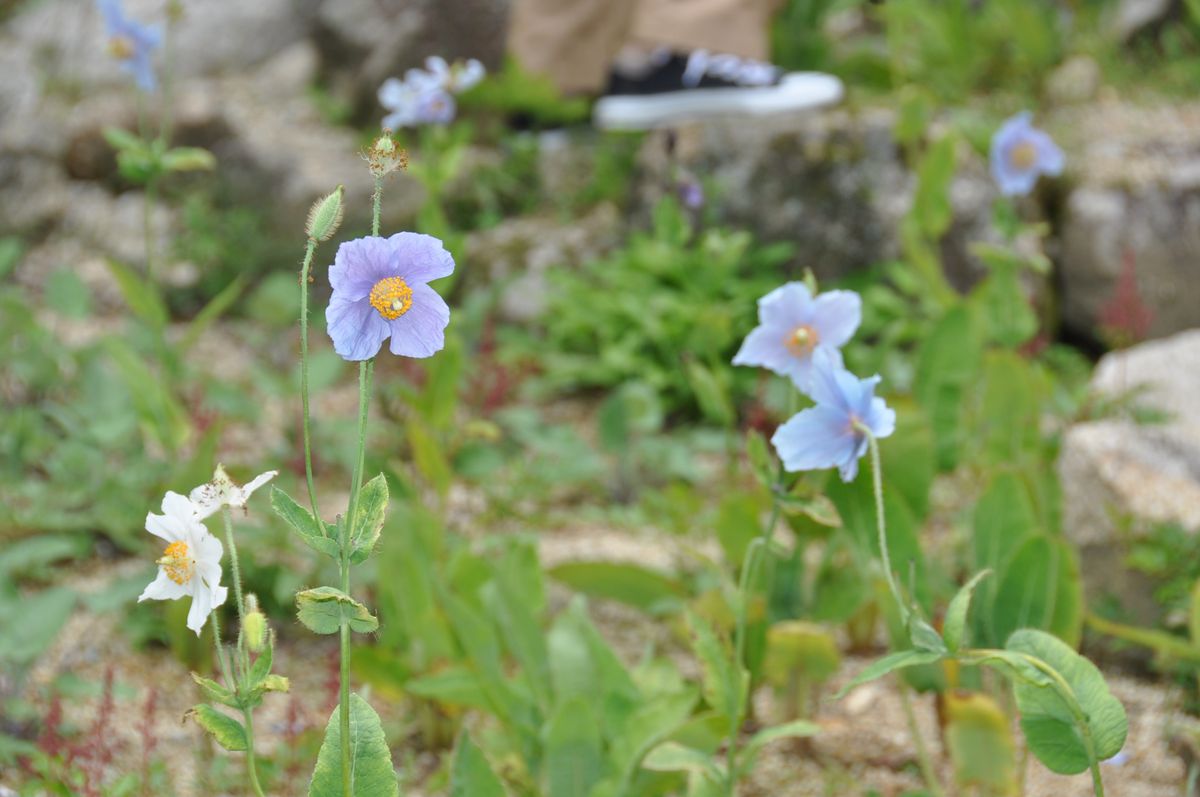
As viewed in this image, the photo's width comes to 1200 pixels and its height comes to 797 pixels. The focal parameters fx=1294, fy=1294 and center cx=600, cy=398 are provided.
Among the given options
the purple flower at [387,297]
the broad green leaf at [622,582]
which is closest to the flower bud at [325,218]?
the purple flower at [387,297]

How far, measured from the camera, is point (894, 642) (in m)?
1.78

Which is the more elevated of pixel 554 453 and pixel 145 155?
pixel 145 155

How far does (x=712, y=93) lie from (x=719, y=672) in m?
2.63

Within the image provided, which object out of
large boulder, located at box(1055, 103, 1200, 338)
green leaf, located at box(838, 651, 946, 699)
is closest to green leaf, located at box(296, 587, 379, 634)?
green leaf, located at box(838, 651, 946, 699)

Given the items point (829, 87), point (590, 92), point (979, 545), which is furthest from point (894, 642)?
point (590, 92)

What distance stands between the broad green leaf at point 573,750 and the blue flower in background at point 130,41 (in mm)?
1411

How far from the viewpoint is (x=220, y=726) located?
108 centimetres

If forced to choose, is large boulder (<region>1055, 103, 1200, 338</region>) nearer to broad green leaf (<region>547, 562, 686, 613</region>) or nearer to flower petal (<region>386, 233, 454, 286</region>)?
broad green leaf (<region>547, 562, 686, 613</region>)

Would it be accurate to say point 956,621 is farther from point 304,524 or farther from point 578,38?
point 578,38

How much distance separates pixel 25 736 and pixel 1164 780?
1.61 metres

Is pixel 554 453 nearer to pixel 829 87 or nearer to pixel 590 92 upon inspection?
pixel 829 87

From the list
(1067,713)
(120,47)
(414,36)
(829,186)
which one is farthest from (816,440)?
(414,36)

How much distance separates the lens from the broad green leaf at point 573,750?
1.59 metres

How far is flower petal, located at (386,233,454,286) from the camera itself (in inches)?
39.1
